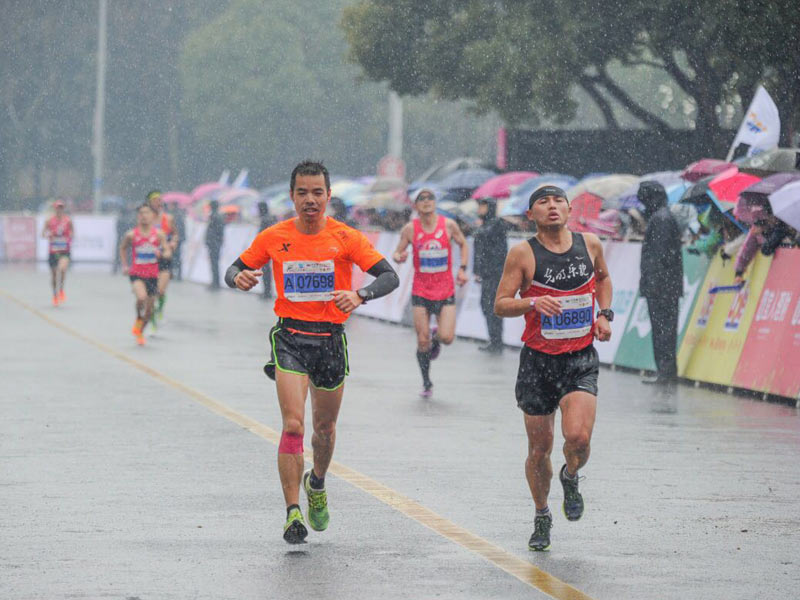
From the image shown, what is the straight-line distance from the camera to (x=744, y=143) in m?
21.4

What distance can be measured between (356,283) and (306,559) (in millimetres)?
22150

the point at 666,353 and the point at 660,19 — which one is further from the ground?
the point at 660,19

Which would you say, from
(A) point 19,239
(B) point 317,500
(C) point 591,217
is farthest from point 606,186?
(A) point 19,239

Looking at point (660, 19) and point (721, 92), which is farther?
point (721, 92)

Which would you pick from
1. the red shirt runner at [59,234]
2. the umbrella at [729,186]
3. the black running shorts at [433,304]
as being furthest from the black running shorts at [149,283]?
the red shirt runner at [59,234]

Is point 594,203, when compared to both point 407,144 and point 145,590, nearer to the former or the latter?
point 145,590

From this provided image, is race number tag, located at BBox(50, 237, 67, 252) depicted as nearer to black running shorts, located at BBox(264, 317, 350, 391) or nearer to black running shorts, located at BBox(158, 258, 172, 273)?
black running shorts, located at BBox(158, 258, 172, 273)

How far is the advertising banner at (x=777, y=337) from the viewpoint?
1493 centimetres

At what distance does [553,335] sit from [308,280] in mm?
1192

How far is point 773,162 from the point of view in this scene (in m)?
18.2

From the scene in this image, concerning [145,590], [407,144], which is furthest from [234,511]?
[407,144]

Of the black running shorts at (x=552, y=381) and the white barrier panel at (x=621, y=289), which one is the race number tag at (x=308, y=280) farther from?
the white barrier panel at (x=621, y=289)

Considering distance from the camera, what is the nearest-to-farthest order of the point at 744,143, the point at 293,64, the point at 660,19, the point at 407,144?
the point at 744,143 → the point at 660,19 → the point at 293,64 → the point at 407,144

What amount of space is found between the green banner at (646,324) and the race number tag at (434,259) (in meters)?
2.89
